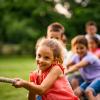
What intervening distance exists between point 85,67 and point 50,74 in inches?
111

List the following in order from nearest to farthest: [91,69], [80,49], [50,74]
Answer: [50,74] → [80,49] → [91,69]

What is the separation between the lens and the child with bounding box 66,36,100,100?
6.65 metres

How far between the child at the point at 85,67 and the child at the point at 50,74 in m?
2.25

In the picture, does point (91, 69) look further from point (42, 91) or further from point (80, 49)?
point (42, 91)

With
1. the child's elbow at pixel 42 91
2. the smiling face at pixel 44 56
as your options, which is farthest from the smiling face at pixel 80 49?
the child's elbow at pixel 42 91

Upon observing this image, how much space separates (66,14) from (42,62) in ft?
118

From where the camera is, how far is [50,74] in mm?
4188

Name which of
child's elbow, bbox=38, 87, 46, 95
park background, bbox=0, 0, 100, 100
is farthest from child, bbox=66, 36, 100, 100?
park background, bbox=0, 0, 100, 100

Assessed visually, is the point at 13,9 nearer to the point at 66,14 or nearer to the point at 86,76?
the point at 66,14

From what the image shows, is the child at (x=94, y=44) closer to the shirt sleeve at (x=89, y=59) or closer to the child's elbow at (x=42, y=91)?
the shirt sleeve at (x=89, y=59)

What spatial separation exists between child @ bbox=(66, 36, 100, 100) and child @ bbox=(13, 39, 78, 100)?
2.25 m

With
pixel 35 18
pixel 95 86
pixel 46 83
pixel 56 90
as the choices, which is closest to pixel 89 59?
pixel 95 86

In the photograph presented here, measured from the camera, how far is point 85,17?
37.5 m

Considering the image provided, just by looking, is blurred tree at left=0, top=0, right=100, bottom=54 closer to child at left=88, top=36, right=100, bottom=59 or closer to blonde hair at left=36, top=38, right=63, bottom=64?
child at left=88, top=36, right=100, bottom=59
